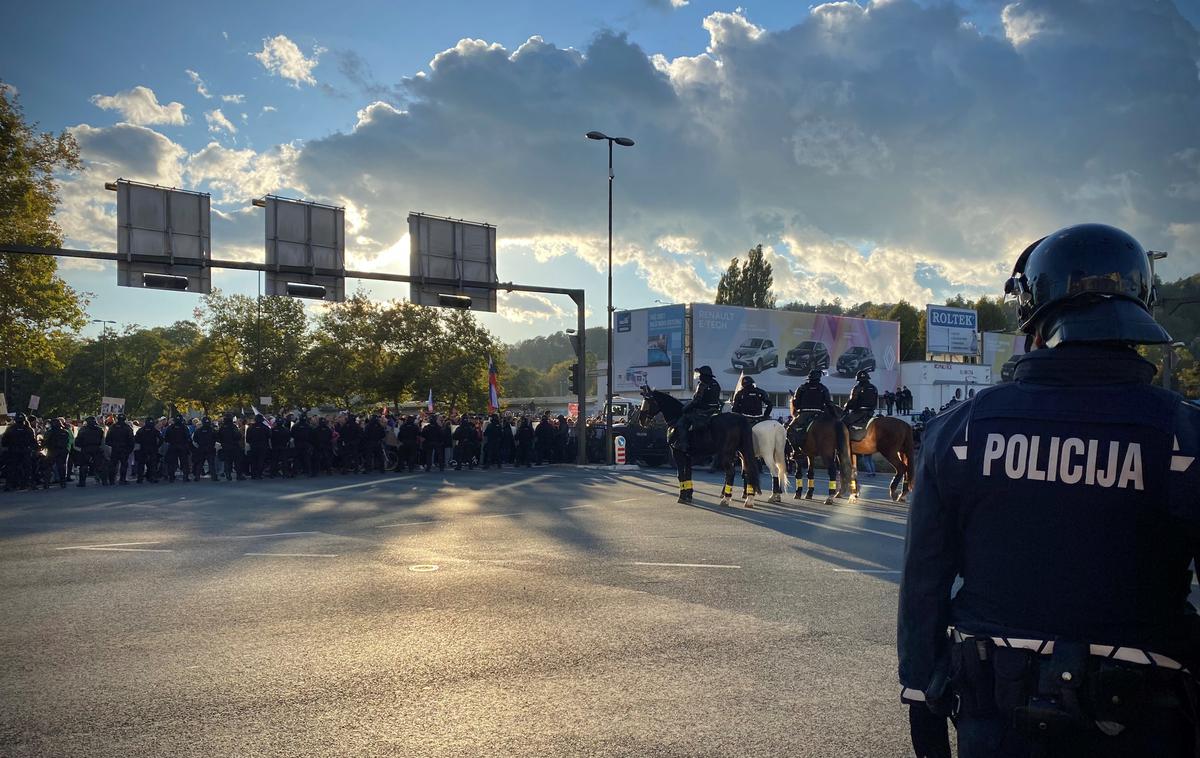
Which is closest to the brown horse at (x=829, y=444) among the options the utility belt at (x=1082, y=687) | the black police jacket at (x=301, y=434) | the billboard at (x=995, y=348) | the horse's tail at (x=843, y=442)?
the horse's tail at (x=843, y=442)

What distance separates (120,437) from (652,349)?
133 feet

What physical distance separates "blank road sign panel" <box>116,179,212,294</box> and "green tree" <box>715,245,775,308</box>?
7841cm

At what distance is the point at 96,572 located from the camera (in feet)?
30.7

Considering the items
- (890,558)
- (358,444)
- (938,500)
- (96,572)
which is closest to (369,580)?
(96,572)

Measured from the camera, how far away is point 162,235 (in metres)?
22.0

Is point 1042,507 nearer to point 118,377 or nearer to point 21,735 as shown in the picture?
point 21,735

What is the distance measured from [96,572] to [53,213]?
2780 centimetres

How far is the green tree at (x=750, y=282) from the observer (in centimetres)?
9750

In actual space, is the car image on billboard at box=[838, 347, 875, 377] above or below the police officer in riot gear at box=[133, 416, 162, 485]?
above

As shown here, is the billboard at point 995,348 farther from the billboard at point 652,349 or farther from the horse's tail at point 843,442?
the horse's tail at point 843,442

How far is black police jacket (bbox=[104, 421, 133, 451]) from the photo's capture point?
24.4 m

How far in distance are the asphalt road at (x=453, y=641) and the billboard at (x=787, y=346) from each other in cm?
4714

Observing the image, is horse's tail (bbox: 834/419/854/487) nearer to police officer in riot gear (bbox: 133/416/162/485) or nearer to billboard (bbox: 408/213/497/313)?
billboard (bbox: 408/213/497/313)

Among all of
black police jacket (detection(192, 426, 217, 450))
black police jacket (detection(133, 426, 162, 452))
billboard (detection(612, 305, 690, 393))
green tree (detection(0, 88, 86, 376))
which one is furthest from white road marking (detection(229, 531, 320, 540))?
billboard (detection(612, 305, 690, 393))
